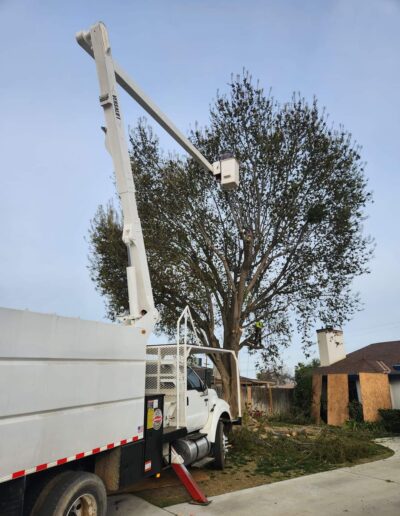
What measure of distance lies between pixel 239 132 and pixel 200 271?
233 inches

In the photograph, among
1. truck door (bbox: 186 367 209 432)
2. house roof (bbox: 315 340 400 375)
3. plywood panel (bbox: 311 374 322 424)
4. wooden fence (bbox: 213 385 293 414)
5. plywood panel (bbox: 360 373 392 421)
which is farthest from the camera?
wooden fence (bbox: 213 385 293 414)

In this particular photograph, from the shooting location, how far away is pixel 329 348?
2464 centimetres

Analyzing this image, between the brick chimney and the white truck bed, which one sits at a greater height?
the brick chimney

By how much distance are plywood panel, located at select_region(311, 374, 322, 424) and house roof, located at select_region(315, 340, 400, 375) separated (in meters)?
1.79

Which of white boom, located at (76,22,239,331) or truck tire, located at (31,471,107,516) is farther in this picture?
white boom, located at (76,22,239,331)

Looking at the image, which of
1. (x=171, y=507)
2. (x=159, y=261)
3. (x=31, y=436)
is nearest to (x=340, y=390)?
(x=159, y=261)

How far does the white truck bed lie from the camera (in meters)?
3.62

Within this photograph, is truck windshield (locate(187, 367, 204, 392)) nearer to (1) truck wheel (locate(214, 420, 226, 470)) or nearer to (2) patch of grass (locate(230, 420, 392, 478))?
(1) truck wheel (locate(214, 420, 226, 470))

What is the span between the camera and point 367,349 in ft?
87.5

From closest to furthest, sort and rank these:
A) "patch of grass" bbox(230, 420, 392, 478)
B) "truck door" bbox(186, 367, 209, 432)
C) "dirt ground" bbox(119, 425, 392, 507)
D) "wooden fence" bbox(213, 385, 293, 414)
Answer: "dirt ground" bbox(119, 425, 392, 507) < "truck door" bbox(186, 367, 209, 432) < "patch of grass" bbox(230, 420, 392, 478) < "wooden fence" bbox(213, 385, 293, 414)

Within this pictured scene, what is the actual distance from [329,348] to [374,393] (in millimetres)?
6342

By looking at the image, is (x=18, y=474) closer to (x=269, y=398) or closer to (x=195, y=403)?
(x=195, y=403)

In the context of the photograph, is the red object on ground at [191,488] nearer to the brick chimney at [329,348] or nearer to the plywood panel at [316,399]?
the plywood panel at [316,399]

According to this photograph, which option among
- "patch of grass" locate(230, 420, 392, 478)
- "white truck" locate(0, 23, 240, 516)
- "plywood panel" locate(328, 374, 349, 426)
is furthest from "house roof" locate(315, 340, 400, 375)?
"white truck" locate(0, 23, 240, 516)
